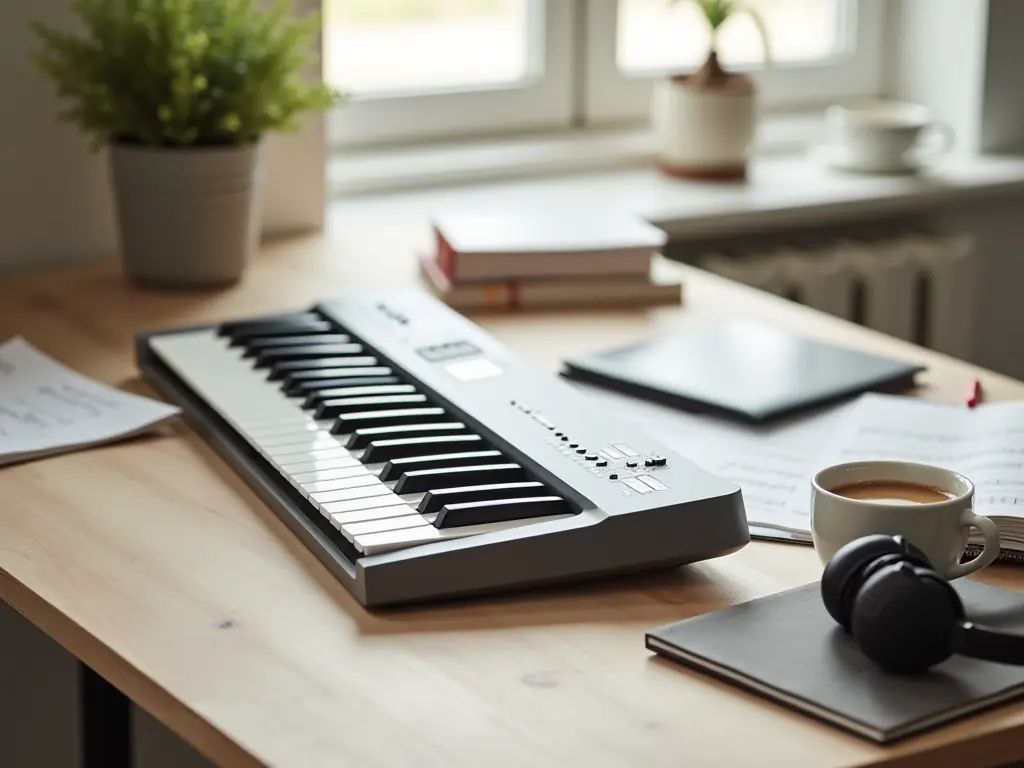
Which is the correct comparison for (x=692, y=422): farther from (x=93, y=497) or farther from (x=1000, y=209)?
(x=1000, y=209)

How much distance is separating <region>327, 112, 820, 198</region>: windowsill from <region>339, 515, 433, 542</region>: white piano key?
1.27 m

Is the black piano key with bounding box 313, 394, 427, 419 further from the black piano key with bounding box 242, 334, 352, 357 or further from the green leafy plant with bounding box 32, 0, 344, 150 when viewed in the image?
the green leafy plant with bounding box 32, 0, 344, 150

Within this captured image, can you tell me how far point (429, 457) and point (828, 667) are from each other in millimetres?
343

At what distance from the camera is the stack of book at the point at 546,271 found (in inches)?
64.7

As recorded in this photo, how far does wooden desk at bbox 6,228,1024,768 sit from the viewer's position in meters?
0.79

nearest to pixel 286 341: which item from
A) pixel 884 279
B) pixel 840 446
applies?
pixel 840 446

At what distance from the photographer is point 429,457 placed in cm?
108

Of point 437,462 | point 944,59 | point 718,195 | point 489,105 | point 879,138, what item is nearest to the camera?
point 437,462

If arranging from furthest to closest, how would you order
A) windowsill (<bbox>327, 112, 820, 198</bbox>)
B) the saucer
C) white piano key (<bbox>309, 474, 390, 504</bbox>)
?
the saucer, windowsill (<bbox>327, 112, 820, 198</bbox>), white piano key (<bbox>309, 474, 390, 504</bbox>)

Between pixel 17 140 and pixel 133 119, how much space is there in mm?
228

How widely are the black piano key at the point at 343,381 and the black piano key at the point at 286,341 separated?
9 cm

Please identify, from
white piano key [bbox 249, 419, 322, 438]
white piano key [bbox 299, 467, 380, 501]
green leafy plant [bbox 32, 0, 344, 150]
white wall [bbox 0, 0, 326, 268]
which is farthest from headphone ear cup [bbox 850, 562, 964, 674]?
white wall [bbox 0, 0, 326, 268]

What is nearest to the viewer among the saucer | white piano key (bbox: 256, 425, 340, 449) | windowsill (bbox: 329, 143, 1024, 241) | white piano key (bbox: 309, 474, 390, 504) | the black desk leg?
white piano key (bbox: 309, 474, 390, 504)

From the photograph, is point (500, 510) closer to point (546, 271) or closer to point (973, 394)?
point (973, 394)
